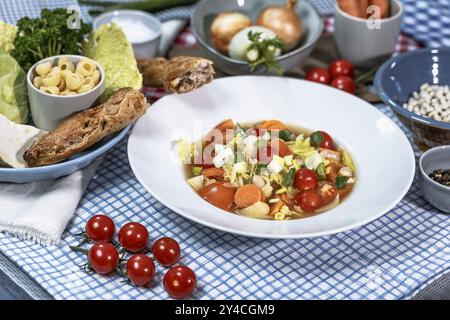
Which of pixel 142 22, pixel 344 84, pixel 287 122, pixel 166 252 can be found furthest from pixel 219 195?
pixel 142 22

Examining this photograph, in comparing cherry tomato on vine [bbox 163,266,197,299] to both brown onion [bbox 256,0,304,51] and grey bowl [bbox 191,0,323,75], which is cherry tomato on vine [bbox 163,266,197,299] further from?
brown onion [bbox 256,0,304,51]

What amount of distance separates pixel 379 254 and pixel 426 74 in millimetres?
1045

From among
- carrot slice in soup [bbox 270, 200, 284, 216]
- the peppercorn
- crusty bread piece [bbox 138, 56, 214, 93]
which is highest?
crusty bread piece [bbox 138, 56, 214, 93]

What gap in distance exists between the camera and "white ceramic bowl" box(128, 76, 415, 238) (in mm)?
2344

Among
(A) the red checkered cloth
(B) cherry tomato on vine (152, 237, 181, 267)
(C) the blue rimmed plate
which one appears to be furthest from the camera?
(A) the red checkered cloth

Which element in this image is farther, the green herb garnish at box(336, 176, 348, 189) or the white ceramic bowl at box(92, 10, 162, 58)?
the white ceramic bowl at box(92, 10, 162, 58)

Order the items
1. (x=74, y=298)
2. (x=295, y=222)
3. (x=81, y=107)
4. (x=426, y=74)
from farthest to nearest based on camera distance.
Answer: (x=426, y=74) < (x=81, y=107) < (x=295, y=222) < (x=74, y=298)

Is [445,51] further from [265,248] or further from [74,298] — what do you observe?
[74,298]

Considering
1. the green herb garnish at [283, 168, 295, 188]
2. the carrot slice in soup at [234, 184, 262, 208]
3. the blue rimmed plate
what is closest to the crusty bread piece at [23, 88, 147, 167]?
the blue rimmed plate

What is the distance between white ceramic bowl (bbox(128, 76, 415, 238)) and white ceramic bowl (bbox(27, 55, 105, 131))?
21 cm

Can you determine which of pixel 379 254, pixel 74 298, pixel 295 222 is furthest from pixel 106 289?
pixel 379 254

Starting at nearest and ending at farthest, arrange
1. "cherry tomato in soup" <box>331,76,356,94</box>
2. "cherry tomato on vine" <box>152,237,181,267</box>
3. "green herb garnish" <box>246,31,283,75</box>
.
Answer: "cherry tomato on vine" <box>152,237,181,267</box>
"green herb garnish" <box>246,31,283,75</box>
"cherry tomato in soup" <box>331,76,356,94</box>

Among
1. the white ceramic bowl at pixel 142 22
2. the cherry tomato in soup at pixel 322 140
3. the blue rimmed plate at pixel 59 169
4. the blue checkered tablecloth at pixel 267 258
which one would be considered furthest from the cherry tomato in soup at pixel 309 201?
the white ceramic bowl at pixel 142 22

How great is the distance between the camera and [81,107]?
2.59m
